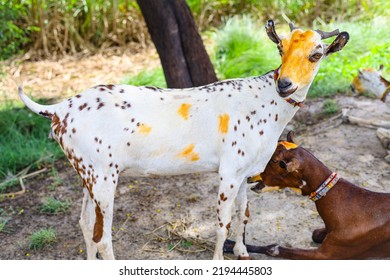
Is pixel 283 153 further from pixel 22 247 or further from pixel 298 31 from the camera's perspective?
pixel 22 247

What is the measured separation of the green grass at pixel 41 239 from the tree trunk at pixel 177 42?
102 inches

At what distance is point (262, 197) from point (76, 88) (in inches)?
177

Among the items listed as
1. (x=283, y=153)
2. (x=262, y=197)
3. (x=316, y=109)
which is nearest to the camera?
(x=283, y=153)

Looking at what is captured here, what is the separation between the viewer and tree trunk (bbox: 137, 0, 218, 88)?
662cm

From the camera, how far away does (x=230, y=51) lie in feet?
31.0

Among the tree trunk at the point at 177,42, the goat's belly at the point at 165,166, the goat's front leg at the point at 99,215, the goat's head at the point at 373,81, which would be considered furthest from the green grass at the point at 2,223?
the goat's head at the point at 373,81

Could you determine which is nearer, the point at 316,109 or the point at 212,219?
the point at 212,219

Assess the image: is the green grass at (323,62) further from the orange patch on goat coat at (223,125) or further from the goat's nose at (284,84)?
the goat's nose at (284,84)

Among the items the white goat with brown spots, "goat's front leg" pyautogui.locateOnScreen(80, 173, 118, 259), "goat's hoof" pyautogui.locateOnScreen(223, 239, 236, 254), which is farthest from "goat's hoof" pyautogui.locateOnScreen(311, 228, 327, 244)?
"goat's front leg" pyautogui.locateOnScreen(80, 173, 118, 259)

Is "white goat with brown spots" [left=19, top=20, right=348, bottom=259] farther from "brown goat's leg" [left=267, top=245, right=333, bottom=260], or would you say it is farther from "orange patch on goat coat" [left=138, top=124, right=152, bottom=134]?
"brown goat's leg" [left=267, top=245, right=333, bottom=260]

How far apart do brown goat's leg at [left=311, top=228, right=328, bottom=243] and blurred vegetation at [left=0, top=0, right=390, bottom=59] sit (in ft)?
19.9

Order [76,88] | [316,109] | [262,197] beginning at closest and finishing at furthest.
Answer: [262,197] < [316,109] < [76,88]

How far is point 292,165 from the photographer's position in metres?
4.23
